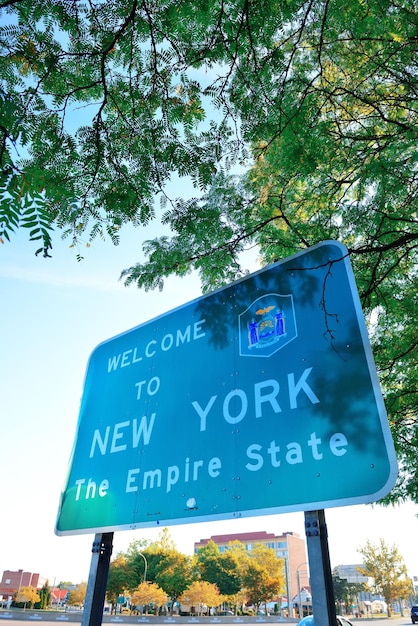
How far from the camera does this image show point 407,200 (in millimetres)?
4996

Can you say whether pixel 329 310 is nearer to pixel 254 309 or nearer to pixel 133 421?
pixel 254 309

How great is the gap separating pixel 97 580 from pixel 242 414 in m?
1.13

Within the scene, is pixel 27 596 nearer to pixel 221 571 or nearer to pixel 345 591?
pixel 221 571


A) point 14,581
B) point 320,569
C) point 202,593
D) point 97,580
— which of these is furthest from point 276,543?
point 320,569

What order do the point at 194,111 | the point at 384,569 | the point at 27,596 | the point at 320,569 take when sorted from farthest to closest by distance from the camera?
1. the point at 27,596
2. the point at 384,569
3. the point at 194,111
4. the point at 320,569

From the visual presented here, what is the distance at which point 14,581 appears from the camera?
237ft

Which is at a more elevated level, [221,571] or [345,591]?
[221,571]

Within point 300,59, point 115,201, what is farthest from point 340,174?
point 115,201

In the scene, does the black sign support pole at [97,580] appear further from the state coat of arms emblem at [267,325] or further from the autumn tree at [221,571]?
the autumn tree at [221,571]

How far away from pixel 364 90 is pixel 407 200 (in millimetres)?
1471

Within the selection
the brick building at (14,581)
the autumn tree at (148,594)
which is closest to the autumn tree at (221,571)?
the autumn tree at (148,594)

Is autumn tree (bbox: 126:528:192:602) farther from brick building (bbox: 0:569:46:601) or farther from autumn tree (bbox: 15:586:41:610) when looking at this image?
brick building (bbox: 0:569:46:601)

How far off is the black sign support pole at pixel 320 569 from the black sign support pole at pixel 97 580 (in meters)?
1.13

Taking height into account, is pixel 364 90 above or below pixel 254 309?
above
